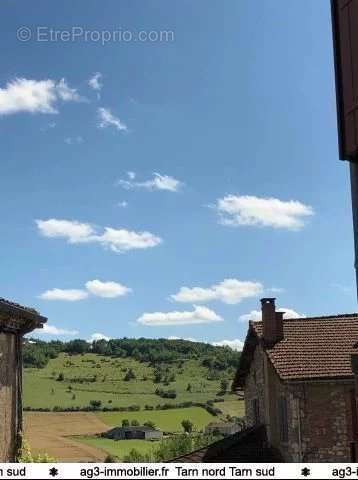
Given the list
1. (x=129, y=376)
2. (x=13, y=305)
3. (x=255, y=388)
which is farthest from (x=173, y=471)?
(x=129, y=376)

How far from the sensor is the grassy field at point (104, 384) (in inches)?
3703

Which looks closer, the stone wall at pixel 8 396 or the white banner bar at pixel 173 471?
the white banner bar at pixel 173 471

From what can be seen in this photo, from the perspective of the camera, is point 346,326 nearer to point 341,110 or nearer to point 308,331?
point 308,331

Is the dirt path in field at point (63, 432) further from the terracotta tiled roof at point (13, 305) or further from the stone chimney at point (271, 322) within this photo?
the terracotta tiled roof at point (13, 305)

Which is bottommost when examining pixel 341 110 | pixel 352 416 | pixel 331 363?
pixel 352 416

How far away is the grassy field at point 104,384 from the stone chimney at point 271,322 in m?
67.6

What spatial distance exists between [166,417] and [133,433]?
37.9 feet

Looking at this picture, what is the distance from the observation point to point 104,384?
342ft

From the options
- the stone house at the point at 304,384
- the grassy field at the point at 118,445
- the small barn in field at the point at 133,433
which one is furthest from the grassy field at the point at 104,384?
the stone house at the point at 304,384

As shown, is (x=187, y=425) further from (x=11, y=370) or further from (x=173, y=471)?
(x=173, y=471)

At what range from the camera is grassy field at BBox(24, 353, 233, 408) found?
94.1 m

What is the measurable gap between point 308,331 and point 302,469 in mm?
17763

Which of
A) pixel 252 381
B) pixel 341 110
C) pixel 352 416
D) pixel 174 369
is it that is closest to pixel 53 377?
pixel 174 369

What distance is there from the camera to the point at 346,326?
25.0m
